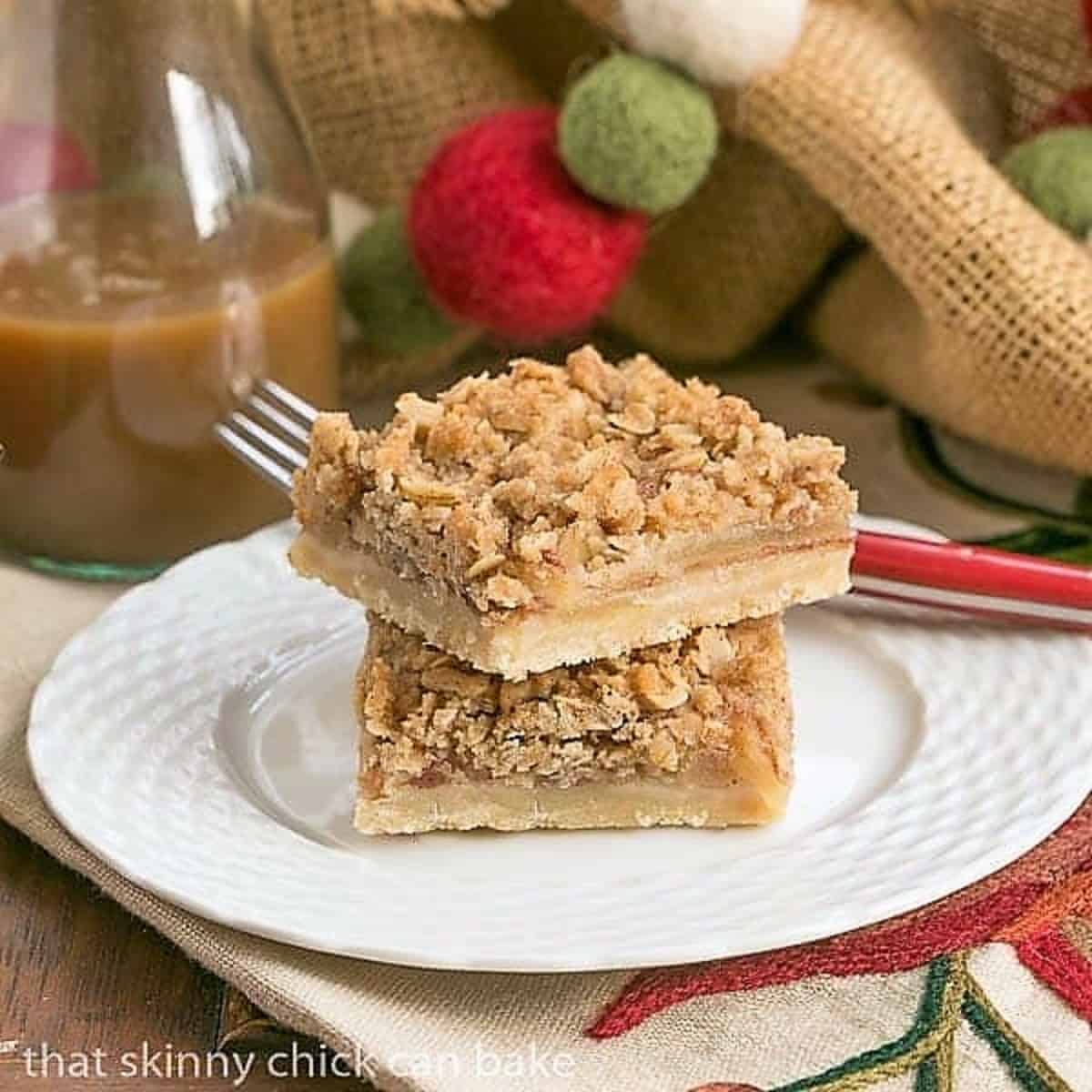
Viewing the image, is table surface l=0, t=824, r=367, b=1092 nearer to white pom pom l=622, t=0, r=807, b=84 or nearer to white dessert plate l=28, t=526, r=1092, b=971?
white dessert plate l=28, t=526, r=1092, b=971

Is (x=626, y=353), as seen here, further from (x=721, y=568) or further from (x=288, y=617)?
(x=721, y=568)

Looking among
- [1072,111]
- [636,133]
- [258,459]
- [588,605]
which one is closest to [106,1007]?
[588,605]

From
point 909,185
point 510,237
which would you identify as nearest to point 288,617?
point 510,237

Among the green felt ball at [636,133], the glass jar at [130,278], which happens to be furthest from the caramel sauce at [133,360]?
the green felt ball at [636,133]

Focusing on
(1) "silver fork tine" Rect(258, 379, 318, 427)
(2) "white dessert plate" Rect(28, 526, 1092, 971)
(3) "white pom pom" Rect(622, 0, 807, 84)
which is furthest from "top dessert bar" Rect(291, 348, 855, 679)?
(3) "white pom pom" Rect(622, 0, 807, 84)

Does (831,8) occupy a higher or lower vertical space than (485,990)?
higher

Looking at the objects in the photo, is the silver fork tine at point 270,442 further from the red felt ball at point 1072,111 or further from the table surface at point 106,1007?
the red felt ball at point 1072,111
